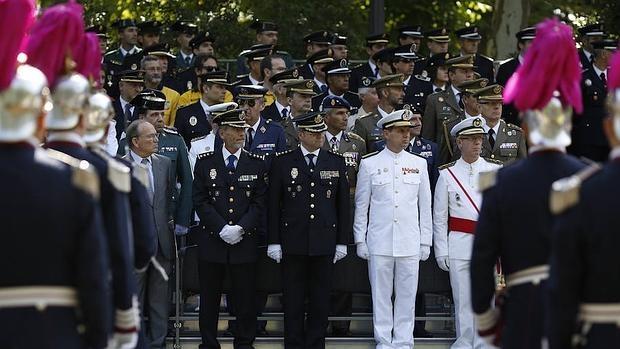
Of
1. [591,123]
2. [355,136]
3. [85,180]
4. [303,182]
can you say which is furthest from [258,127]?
[85,180]

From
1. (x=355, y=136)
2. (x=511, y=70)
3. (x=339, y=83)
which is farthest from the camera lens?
(x=511, y=70)

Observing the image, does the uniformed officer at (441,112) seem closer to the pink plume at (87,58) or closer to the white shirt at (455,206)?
the white shirt at (455,206)

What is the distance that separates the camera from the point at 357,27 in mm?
20922

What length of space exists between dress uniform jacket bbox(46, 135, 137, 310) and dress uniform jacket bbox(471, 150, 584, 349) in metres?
1.84

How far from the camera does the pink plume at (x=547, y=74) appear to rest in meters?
8.17

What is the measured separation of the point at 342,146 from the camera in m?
14.0

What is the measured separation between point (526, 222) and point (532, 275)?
0.28 metres

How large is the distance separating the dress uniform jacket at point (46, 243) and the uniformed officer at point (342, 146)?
6.41 m

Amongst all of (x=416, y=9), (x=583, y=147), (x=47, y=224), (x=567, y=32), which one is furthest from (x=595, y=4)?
(x=47, y=224)

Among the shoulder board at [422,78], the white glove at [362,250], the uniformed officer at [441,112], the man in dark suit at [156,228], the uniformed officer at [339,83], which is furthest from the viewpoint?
the shoulder board at [422,78]

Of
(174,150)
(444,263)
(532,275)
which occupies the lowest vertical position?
(444,263)

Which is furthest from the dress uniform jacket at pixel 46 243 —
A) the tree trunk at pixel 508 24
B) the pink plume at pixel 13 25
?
the tree trunk at pixel 508 24

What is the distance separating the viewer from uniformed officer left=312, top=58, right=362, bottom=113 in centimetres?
1567

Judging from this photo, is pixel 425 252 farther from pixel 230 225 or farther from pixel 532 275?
pixel 532 275
